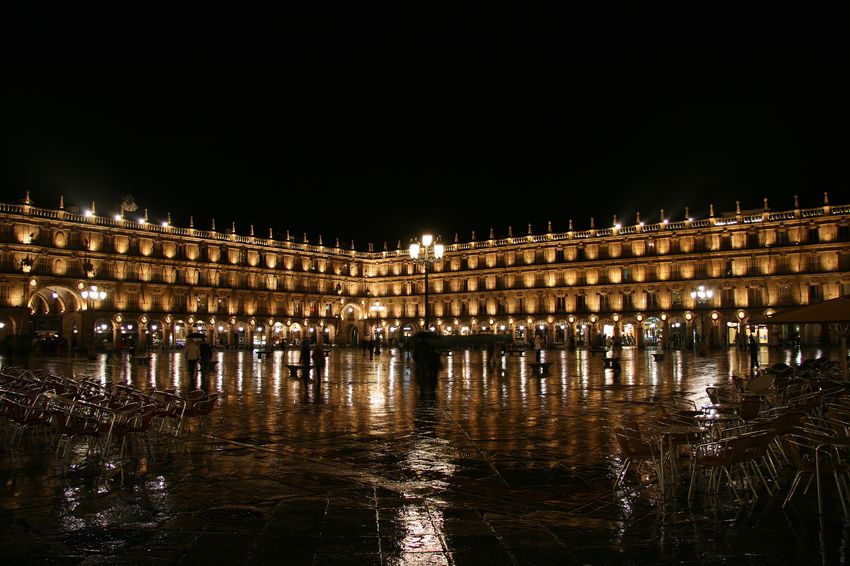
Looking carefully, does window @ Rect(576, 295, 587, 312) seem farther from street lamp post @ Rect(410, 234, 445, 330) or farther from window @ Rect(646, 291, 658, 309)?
street lamp post @ Rect(410, 234, 445, 330)

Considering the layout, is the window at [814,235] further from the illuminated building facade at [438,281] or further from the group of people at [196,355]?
the group of people at [196,355]

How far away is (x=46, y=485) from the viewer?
7.19 m

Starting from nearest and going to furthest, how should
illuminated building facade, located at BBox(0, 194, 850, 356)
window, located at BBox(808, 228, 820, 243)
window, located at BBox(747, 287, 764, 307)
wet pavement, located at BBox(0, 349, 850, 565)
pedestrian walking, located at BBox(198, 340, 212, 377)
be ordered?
1. wet pavement, located at BBox(0, 349, 850, 565)
2. pedestrian walking, located at BBox(198, 340, 212, 377)
3. illuminated building facade, located at BBox(0, 194, 850, 356)
4. window, located at BBox(808, 228, 820, 243)
5. window, located at BBox(747, 287, 764, 307)

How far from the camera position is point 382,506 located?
6445mm

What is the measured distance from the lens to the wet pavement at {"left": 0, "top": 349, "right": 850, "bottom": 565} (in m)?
5.12

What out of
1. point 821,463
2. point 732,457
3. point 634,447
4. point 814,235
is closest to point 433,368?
point 634,447

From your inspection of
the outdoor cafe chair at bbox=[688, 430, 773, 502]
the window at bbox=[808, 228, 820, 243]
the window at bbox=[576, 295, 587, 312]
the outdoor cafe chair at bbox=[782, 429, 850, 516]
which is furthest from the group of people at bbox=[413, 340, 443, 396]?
the window at bbox=[576, 295, 587, 312]

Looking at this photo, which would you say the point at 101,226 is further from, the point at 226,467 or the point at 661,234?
the point at 226,467

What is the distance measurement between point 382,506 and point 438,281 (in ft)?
253

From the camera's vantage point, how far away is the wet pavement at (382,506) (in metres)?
5.12

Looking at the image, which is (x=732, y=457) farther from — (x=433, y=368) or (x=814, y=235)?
(x=814, y=235)

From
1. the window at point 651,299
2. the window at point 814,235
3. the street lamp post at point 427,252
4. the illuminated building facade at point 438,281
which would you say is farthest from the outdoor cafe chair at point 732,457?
the window at point 651,299

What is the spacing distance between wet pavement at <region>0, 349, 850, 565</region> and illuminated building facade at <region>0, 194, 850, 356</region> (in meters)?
46.7

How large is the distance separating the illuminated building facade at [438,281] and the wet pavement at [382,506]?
153ft
